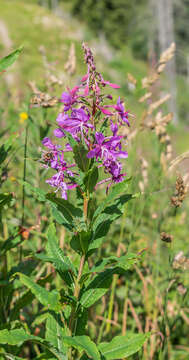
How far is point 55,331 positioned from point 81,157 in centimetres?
62

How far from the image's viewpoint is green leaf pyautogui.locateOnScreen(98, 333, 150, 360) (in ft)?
3.48

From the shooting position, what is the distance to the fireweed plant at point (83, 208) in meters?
1.00

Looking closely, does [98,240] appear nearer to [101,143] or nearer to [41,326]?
[101,143]

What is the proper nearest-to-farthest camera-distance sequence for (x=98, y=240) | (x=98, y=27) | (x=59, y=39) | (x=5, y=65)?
(x=98, y=240), (x=5, y=65), (x=59, y=39), (x=98, y=27)

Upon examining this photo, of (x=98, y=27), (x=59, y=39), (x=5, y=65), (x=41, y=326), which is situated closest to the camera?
(x=5, y=65)

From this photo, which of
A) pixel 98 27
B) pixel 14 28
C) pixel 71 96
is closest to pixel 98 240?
pixel 71 96

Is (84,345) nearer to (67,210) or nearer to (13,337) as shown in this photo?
(13,337)

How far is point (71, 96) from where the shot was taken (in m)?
1.00

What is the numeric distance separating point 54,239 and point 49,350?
0.36 meters

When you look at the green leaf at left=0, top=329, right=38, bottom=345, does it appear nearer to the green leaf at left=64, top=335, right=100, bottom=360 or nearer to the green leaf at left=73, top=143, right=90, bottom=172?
the green leaf at left=64, top=335, right=100, bottom=360

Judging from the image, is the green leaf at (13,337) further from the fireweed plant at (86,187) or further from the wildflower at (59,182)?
the wildflower at (59,182)

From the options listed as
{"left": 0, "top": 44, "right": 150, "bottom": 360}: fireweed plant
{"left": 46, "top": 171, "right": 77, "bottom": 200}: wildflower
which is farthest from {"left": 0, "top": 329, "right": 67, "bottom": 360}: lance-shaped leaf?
{"left": 46, "top": 171, "right": 77, "bottom": 200}: wildflower

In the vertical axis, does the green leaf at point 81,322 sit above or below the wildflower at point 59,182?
below

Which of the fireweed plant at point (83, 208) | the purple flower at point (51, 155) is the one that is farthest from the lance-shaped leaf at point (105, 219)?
the purple flower at point (51, 155)
